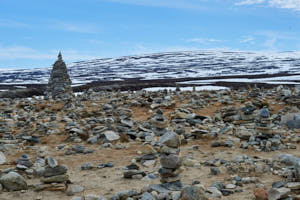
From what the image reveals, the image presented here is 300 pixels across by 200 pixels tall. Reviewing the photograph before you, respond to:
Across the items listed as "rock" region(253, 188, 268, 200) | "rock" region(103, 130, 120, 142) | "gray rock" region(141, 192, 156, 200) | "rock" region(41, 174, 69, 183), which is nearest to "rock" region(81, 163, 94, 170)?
"rock" region(41, 174, 69, 183)

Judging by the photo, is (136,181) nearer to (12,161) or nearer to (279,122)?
(12,161)

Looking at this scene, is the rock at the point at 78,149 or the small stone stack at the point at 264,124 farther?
the small stone stack at the point at 264,124

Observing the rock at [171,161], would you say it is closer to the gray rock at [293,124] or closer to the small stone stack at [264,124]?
the small stone stack at [264,124]

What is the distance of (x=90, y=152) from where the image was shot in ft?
31.3

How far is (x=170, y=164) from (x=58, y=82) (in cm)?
2295

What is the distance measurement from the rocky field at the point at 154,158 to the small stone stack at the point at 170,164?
21mm

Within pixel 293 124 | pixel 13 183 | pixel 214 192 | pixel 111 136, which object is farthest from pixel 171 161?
pixel 293 124

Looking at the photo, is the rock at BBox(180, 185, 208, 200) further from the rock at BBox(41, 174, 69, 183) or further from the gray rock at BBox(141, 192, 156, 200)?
the rock at BBox(41, 174, 69, 183)

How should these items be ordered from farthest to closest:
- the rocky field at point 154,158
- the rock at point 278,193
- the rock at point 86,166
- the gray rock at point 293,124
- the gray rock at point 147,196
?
the gray rock at point 293,124 → the rock at point 86,166 → the rocky field at point 154,158 → the gray rock at point 147,196 → the rock at point 278,193

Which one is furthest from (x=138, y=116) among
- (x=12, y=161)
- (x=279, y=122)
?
(x=12, y=161)

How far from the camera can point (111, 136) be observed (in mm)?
11125

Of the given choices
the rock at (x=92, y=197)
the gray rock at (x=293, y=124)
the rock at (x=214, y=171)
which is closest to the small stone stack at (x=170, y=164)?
the rock at (x=214, y=171)

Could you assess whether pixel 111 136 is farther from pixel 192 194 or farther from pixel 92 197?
pixel 192 194

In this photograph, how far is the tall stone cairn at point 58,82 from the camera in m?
27.4
